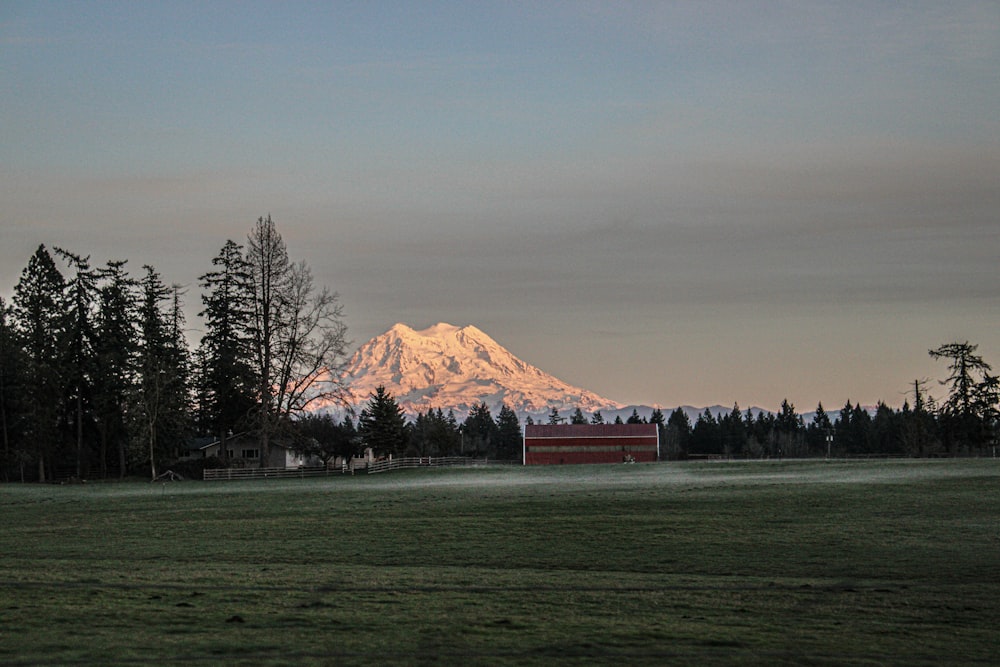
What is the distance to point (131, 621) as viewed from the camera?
13.9 meters

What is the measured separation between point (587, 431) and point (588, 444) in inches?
67.9

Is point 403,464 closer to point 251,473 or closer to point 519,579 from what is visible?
point 251,473

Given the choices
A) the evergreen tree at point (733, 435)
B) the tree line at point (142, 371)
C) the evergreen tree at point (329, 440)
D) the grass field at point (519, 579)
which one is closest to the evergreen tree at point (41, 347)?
the tree line at point (142, 371)

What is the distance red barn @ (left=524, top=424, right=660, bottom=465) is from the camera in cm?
11694

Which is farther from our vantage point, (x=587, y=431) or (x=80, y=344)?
(x=587, y=431)

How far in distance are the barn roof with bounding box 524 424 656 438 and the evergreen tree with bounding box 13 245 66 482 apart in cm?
5116

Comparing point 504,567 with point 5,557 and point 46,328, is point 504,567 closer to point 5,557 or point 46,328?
point 5,557

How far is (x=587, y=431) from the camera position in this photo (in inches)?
4715

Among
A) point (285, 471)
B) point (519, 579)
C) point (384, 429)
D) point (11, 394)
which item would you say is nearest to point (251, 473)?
point (285, 471)

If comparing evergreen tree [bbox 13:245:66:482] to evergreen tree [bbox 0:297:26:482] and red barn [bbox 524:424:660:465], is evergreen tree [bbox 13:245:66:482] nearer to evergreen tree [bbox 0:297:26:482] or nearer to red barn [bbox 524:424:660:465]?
evergreen tree [bbox 0:297:26:482]

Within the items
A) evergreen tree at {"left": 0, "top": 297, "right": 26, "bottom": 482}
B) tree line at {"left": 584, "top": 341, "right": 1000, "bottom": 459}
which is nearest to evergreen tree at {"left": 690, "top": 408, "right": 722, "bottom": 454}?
tree line at {"left": 584, "top": 341, "right": 1000, "bottom": 459}

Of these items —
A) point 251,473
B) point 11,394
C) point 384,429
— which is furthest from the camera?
point 384,429

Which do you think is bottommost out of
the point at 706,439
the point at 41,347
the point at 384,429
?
the point at 706,439

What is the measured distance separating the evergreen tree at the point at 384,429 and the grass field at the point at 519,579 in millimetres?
55810
